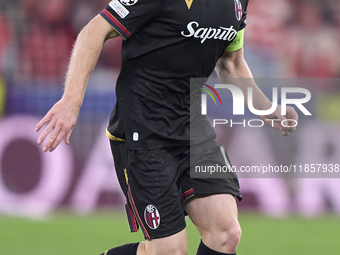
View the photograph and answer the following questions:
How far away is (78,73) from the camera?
9.09 ft

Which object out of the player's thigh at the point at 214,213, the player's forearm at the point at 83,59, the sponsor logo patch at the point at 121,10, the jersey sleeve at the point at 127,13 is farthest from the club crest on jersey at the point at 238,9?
the player's thigh at the point at 214,213

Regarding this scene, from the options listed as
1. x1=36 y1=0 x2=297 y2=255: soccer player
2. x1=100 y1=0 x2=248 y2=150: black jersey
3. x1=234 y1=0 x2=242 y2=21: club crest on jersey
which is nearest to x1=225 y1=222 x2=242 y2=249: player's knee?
x1=36 y1=0 x2=297 y2=255: soccer player

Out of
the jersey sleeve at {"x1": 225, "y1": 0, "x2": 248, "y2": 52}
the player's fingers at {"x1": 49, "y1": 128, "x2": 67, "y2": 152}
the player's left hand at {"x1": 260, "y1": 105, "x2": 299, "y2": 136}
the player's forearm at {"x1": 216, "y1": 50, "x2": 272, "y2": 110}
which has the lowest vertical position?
the player's left hand at {"x1": 260, "y1": 105, "x2": 299, "y2": 136}

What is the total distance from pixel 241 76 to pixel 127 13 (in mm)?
1028

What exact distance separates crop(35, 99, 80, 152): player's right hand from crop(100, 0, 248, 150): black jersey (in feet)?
1.62

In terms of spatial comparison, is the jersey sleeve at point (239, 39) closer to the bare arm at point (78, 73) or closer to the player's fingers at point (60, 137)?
the bare arm at point (78, 73)

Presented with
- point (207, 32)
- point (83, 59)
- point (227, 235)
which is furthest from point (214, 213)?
point (83, 59)

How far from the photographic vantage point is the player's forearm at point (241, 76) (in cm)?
355

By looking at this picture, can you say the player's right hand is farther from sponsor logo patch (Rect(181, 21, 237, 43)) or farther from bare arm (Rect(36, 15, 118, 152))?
sponsor logo patch (Rect(181, 21, 237, 43))

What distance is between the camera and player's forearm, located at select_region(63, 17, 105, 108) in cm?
276

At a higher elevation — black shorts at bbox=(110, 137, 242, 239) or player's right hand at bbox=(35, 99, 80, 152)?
player's right hand at bbox=(35, 99, 80, 152)

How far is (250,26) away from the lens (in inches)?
303

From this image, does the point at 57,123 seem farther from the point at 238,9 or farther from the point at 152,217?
the point at 238,9

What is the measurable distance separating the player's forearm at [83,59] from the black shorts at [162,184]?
0.55 m
